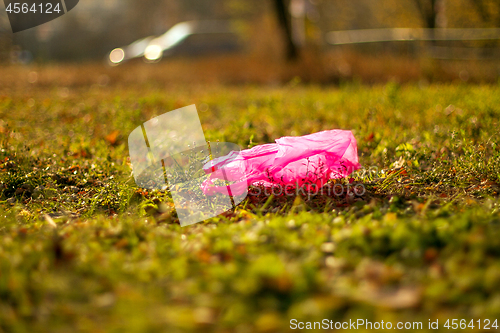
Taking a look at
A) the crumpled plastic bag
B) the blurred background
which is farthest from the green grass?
the blurred background

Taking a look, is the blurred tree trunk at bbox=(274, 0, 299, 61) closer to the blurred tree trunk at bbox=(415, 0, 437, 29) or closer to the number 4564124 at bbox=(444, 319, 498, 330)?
the number 4564124 at bbox=(444, 319, 498, 330)

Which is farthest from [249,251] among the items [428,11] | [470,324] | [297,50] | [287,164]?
[428,11]

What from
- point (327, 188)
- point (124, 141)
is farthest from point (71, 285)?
point (124, 141)

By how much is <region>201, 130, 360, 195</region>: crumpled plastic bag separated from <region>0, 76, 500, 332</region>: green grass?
16 centimetres

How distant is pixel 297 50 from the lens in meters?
10.6

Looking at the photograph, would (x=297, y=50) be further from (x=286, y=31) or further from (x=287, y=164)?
(x=287, y=164)

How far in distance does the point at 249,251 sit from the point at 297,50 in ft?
32.0

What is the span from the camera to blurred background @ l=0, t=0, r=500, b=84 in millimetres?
9316

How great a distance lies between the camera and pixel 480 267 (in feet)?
4.68

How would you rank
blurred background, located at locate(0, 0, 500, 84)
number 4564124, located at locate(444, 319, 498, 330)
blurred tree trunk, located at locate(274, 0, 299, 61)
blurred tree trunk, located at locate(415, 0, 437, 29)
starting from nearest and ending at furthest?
number 4564124, located at locate(444, 319, 498, 330)
blurred background, located at locate(0, 0, 500, 84)
blurred tree trunk, located at locate(274, 0, 299, 61)
blurred tree trunk, located at locate(415, 0, 437, 29)

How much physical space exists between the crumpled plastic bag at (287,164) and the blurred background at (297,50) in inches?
261

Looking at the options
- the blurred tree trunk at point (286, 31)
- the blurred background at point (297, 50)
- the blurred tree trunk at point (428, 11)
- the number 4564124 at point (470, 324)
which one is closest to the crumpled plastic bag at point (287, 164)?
the number 4564124 at point (470, 324)

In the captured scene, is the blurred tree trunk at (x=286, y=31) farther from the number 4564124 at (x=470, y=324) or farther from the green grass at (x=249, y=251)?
the number 4564124 at (x=470, y=324)

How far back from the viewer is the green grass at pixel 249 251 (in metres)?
1.30
